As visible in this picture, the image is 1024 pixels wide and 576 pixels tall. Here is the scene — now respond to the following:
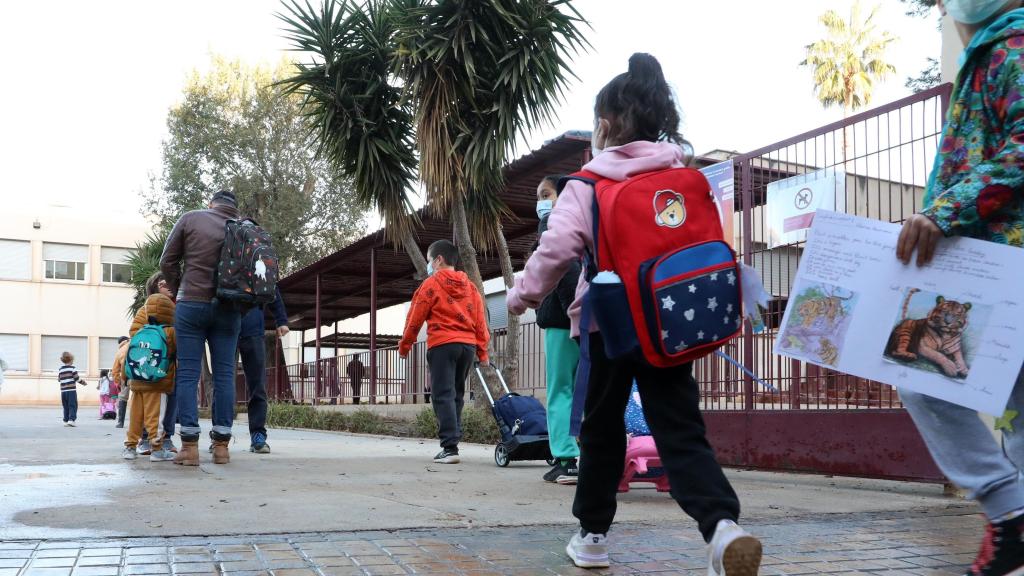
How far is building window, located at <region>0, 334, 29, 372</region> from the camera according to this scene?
135 ft

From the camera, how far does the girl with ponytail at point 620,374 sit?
2.55m

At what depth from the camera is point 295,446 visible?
9.27 meters

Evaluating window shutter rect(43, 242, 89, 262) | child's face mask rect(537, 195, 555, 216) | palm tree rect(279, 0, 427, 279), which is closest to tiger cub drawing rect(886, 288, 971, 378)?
child's face mask rect(537, 195, 555, 216)

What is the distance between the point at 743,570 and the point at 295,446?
7.52m

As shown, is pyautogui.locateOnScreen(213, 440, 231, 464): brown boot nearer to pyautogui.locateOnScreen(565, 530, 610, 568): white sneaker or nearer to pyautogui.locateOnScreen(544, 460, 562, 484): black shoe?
pyautogui.locateOnScreen(544, 460, 562, 484): black shoe

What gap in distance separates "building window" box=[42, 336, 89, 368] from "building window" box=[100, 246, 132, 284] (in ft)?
10.7

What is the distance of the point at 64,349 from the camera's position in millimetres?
42656

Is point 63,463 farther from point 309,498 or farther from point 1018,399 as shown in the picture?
point 1018,399

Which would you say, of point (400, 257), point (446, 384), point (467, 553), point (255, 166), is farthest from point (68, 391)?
point (467, 553)

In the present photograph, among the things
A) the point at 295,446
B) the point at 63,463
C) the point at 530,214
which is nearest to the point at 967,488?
the point at 63,463

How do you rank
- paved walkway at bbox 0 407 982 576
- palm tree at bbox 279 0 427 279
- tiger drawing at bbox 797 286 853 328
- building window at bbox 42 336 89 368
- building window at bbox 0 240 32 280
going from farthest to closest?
building window at bbox 42 336 89 368, building window at bbox 0 240 32 280, palm tree at bbox 279 0 427 279, paved walkway at bbox 0 407 982 576, tiger drawing at bbox 797 286 853 328

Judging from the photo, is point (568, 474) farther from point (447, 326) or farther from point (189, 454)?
point (189, 454)

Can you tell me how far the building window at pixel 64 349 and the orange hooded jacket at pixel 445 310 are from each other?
4054 centimetres

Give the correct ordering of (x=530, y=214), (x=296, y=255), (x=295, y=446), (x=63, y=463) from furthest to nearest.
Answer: (x=296, y=255) < (x=530, y=214) < (x=295, y=446) < (x=63, y=463)
